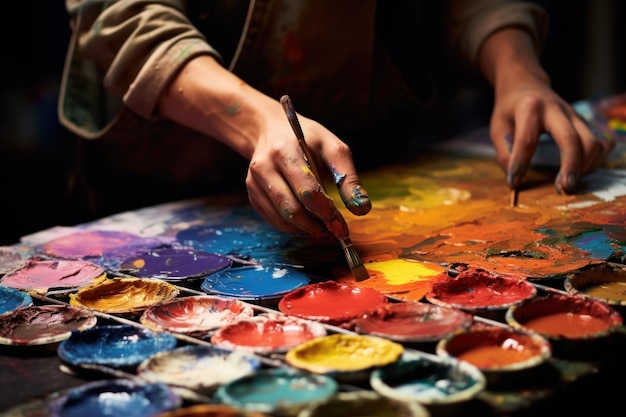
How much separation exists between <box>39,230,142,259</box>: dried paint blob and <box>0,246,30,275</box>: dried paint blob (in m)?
0.06

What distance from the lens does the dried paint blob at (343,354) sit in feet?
4.38

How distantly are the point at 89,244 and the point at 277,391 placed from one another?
105cm

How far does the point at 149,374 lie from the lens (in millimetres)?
1331

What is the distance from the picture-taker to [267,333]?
1.53 metres

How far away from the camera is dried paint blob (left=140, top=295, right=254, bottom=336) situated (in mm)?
1562

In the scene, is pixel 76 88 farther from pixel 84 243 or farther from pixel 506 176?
pixel 506 176

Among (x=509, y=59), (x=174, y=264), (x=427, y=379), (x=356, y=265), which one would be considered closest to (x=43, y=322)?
(x=174, y=264)

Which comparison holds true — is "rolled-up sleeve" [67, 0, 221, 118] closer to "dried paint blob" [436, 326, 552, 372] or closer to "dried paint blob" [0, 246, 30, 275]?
"dried paint blob" [0, 246, 30, 275]

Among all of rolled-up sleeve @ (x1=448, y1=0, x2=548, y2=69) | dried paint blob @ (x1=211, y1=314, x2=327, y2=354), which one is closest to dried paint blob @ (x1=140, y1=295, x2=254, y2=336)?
dried paint blob @ (x1=211, y1=314, x2=327, y2=354)

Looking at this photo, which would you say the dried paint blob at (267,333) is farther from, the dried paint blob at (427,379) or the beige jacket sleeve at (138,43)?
the beige jacket sleeve at (138,43)

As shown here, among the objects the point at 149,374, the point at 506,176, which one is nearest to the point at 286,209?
the point at 149,374

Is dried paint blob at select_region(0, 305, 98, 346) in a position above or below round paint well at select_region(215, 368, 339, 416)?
below

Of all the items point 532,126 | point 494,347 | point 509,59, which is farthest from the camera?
point 509,59

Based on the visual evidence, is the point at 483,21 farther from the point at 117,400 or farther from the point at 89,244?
the point at 117,400
